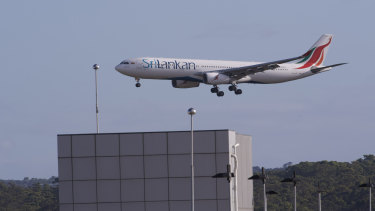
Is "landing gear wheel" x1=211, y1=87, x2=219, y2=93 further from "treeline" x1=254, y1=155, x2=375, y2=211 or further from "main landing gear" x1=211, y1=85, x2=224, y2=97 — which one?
"treeline" x1=254, y1=155, x2=375, y2=211

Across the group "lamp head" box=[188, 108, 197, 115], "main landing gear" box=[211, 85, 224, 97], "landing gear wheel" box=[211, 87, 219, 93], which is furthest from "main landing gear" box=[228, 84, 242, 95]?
"lamp head" box=[188, 108, 197, 115]

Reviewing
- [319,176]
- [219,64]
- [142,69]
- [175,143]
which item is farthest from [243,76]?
[319,176]

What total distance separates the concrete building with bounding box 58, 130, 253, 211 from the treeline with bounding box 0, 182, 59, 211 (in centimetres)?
11250

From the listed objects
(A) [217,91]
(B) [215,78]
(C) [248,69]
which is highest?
(C) [248,69]

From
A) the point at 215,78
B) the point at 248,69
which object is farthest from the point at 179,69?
the point at 248,69

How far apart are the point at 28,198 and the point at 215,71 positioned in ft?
299

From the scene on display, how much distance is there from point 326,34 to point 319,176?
6897cm

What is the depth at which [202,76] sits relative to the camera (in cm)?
9462

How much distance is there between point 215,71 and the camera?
96.6 m

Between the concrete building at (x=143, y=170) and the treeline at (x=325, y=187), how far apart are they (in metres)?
94.2

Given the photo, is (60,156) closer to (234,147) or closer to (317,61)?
(234,147)

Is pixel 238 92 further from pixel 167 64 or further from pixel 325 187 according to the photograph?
pixel 325 187

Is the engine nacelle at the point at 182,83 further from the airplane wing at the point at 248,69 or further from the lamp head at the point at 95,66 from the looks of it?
the lamp head at the point at 95,66

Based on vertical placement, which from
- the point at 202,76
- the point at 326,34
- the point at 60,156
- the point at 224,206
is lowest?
the point at 224,206
